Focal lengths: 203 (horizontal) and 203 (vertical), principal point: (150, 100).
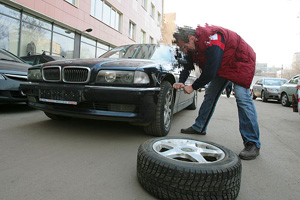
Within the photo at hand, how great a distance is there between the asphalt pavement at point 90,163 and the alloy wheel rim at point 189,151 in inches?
11.0

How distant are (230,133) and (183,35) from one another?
187 cm

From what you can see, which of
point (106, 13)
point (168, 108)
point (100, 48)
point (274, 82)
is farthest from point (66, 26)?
point (274, 82)

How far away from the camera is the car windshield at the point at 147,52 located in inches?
126

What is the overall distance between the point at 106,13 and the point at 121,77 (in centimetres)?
1350

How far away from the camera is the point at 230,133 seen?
3.21 meters

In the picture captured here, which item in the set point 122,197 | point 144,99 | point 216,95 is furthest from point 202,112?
point 122,197

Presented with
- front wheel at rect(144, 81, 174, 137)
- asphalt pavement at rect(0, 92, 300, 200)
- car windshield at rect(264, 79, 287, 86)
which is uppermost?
car windshield at rect(264, 79, 287, 86)

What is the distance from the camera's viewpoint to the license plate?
87.2 inches

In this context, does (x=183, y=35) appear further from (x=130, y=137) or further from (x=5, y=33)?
(x=5, y=33)

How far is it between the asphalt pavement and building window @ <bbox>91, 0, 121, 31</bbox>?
11396 millimetres

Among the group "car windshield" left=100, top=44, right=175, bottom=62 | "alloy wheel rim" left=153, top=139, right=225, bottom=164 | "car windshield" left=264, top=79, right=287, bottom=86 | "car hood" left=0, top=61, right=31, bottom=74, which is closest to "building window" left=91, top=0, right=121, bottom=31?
"car hood" left=0, top=61, right=31, bottom=74

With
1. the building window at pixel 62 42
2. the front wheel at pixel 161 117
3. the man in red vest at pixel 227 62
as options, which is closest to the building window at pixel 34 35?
the building window at pixel 62 42

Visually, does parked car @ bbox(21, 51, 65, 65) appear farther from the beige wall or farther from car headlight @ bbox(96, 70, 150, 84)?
car headlight @ bbox(96, 70, 150, 84)

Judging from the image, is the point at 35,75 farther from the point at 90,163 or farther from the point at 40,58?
the point at 40,58
